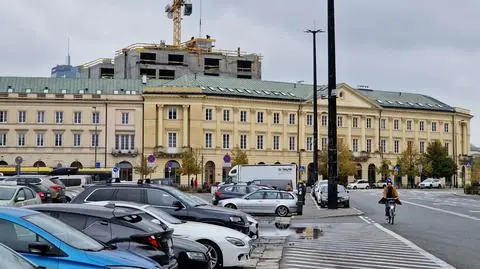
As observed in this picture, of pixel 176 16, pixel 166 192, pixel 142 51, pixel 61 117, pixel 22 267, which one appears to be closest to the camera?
pixel 22 267

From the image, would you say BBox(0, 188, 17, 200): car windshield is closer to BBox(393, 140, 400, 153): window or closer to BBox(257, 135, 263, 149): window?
BBox(257, 135, 263, 149): window

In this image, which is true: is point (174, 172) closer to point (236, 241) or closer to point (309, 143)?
point (309, 143)

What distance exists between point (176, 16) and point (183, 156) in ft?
173

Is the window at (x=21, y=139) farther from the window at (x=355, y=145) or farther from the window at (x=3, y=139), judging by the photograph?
the window at (x=355, y=145)

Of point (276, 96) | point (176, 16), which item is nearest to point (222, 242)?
point (276, 96)

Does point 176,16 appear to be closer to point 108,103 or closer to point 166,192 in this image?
point 108,103

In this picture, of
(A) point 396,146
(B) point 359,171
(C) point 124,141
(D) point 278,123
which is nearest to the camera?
(C) point 124,141

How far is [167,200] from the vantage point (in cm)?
1727

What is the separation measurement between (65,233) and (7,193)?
15515mm

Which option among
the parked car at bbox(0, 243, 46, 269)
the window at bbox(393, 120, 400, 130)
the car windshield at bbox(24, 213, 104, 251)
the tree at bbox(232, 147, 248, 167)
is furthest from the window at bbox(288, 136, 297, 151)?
the parked car at bbox(0, 243, 46, 269)

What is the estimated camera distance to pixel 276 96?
10781cm

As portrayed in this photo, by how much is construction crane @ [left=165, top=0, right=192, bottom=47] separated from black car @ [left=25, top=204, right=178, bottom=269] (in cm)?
12450

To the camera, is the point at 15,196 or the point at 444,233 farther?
the point at 444,233

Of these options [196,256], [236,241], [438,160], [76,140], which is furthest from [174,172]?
[196,256]
